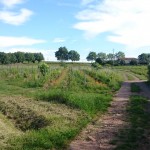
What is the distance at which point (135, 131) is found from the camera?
15141 mm

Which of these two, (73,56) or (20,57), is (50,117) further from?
(73,56)

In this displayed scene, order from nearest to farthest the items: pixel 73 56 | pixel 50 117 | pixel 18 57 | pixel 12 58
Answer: pixel 50 117 < pixel 12 58 < pixel 18 57 < pixel 73 56

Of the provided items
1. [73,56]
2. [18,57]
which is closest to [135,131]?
[18,57]

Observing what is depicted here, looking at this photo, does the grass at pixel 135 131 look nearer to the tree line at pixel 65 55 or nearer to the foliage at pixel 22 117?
the foliage at pixel 22 117

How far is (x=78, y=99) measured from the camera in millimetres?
22062

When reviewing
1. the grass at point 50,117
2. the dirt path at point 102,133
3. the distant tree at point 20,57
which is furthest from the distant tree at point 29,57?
the dirt path at point 102,133

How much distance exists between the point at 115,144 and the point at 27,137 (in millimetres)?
3090

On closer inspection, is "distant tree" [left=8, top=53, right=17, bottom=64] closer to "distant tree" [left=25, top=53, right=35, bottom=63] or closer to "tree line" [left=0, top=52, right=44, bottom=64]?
"tree line" [left=0, top=52, right=44, bottom=64]

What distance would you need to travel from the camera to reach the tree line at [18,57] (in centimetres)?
11256

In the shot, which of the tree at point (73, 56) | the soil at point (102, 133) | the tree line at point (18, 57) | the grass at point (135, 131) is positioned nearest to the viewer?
the soil at point (102, 133)

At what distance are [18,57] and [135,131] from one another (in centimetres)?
11200

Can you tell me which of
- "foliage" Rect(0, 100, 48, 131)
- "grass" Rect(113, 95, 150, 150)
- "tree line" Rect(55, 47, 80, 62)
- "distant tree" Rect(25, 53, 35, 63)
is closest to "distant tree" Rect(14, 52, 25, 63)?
"distant tree" Rect(25, 53, 35, 63)

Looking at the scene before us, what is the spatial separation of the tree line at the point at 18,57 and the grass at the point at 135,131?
94.4 m

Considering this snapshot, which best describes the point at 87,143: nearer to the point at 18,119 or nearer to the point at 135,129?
the point at 135,129
